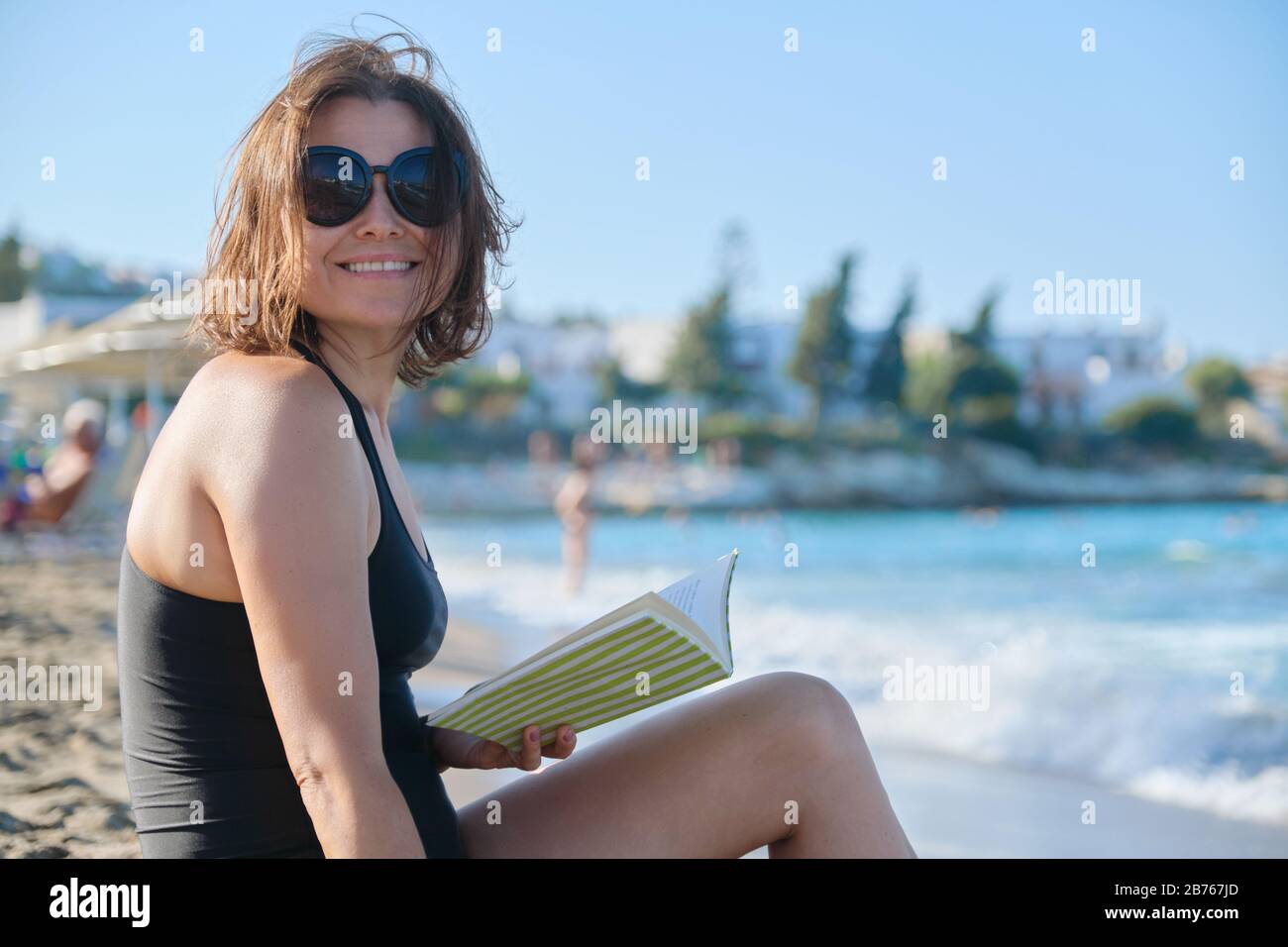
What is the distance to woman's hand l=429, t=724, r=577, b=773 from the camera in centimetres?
133

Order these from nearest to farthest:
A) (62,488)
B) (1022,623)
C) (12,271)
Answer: (62,488) → (1022,623) → (12,271)

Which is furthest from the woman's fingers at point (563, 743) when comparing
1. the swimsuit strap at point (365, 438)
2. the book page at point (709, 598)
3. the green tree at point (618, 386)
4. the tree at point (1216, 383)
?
the tree at point (1216, 383)

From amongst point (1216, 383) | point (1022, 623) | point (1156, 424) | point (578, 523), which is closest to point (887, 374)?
point (1156, 424)

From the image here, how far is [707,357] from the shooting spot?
46.8 metres

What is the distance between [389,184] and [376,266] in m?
0.09

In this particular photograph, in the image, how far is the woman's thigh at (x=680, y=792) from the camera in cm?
126

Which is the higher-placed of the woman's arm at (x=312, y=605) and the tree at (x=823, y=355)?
the tree at (x=823, y=355)

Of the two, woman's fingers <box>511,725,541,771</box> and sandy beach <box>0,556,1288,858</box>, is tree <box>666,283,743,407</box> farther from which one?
woman's fingers <box>511,725,541,771</box>

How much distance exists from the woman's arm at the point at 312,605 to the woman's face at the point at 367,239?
0.25m

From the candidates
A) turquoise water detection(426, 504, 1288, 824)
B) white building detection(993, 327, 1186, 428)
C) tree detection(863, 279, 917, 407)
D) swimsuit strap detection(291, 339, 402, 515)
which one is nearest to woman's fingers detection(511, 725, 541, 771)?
swimsuit strap detection(291, 339, 402, 515)

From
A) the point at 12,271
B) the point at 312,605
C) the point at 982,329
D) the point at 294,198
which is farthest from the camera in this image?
the point at 982,329

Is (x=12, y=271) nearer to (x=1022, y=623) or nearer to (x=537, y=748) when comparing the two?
(x=1022, y=623)

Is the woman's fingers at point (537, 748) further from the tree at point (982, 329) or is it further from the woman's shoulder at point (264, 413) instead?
the tree at point (982, 329)
